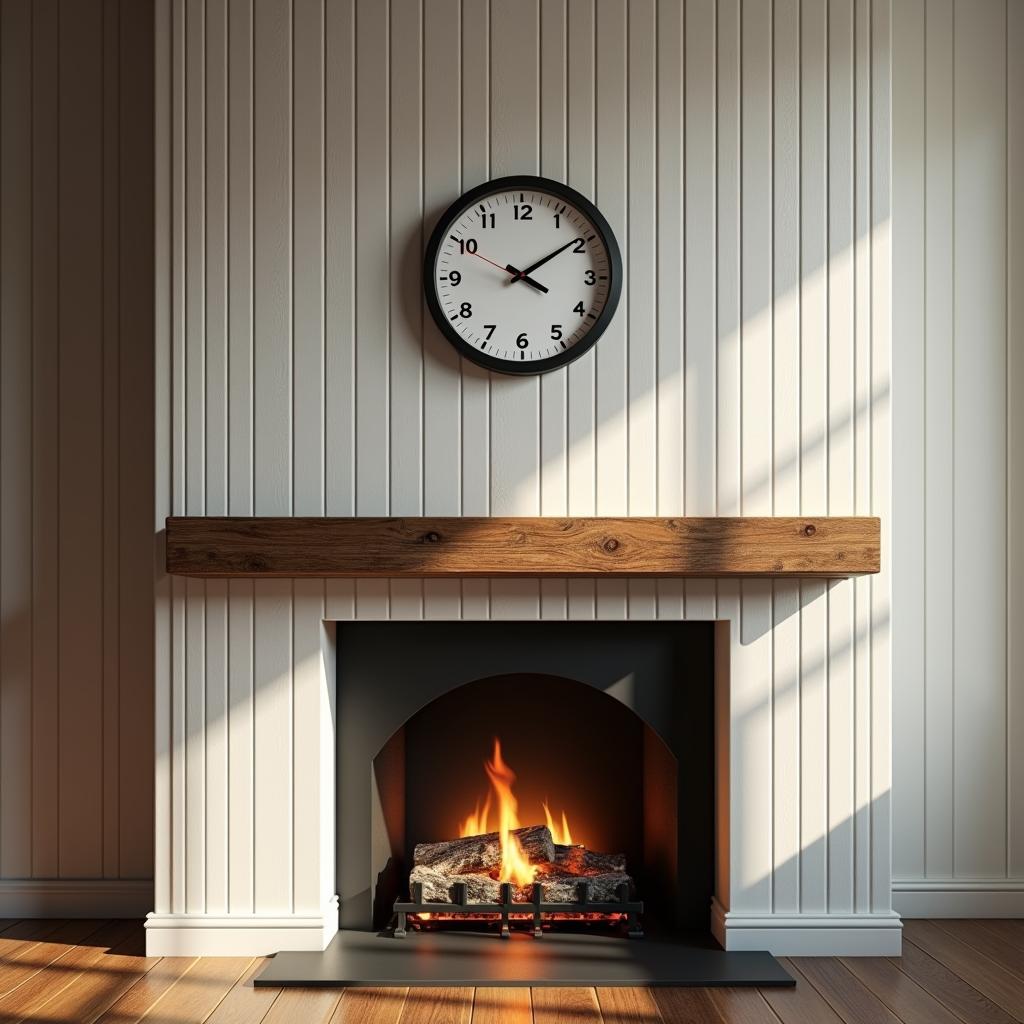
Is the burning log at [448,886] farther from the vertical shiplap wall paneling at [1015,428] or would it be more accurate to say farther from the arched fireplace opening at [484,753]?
the vertical shiplap wall paneling at [1015,428]

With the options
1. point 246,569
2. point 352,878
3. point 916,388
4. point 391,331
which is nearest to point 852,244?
point 916,388

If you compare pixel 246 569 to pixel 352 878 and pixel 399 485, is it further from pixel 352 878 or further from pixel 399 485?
pixel 352 878

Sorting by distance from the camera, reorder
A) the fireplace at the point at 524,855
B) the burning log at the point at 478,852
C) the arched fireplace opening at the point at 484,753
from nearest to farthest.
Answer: the fireplace at the point at 524,855 → the arched fireplace opening at the point at 484,753 → the burning log at the point at 478,852

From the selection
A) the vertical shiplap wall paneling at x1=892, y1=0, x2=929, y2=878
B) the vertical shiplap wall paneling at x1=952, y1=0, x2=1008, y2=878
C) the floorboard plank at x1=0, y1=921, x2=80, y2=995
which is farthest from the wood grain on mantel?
the floorboard plank at x1=0, y1=921, x2=80, y2=995

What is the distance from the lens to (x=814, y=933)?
9.07 feet

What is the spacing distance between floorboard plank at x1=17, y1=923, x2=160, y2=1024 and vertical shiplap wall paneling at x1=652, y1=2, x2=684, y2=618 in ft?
5.07

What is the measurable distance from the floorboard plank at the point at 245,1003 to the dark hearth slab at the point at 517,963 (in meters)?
0.03

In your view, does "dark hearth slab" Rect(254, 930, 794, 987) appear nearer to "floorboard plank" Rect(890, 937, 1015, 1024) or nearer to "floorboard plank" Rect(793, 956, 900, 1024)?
"floorboard plank" Rect(793, 956, 900, 1024)

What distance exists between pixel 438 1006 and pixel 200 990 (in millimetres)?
559

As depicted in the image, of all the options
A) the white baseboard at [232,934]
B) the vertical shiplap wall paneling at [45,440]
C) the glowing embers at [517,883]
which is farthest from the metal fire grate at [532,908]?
the vertical shiplap wall paneling at [45,440]

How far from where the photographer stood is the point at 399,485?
2.79m

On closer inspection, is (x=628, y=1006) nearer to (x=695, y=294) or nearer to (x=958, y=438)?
(x=695, y=294)

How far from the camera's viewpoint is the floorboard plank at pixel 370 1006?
2.37 metres

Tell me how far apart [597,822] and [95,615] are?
1.56 m
